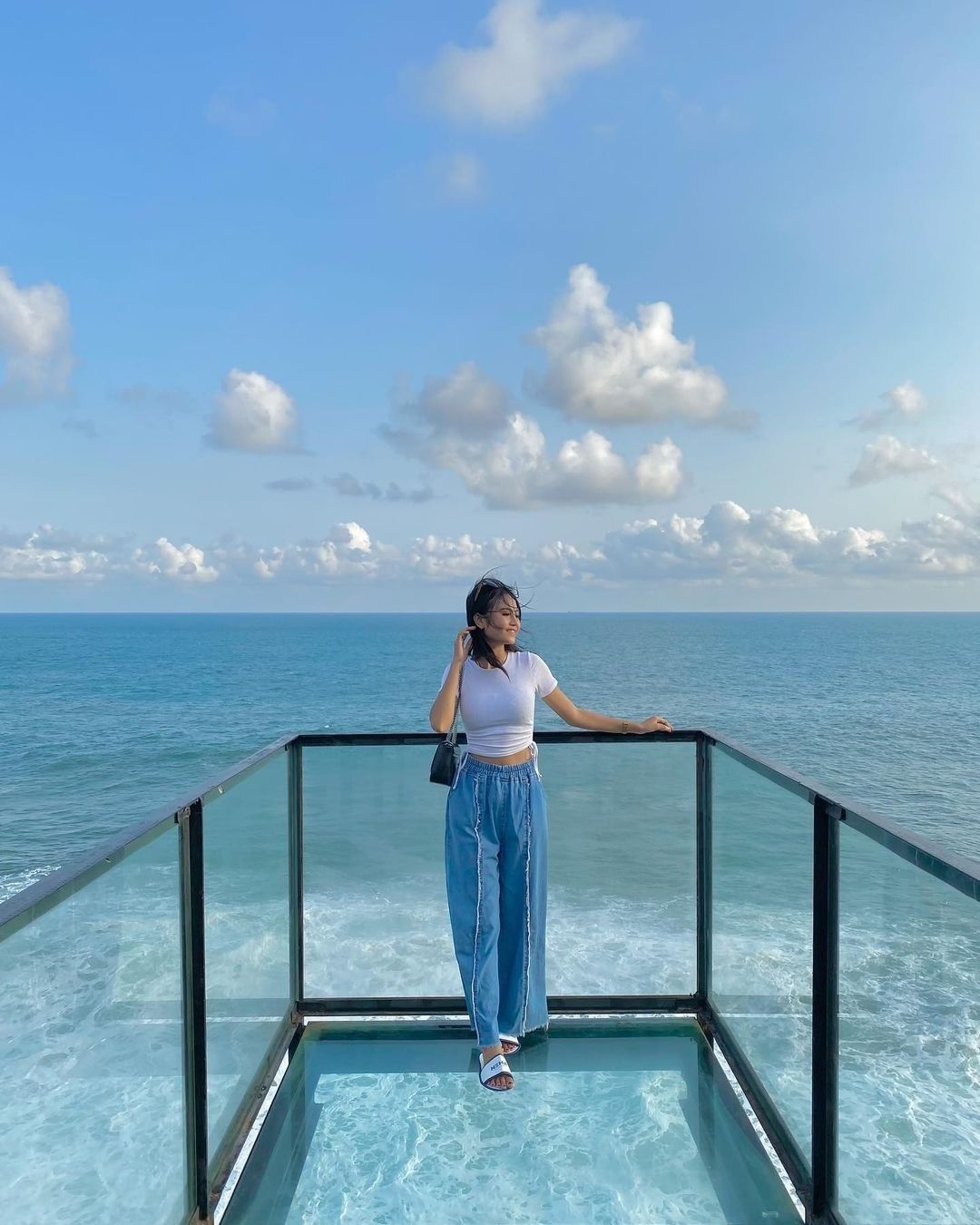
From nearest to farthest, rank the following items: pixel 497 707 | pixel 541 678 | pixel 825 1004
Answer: pixel 825 1004
pixel 497 707
pixel 541 678

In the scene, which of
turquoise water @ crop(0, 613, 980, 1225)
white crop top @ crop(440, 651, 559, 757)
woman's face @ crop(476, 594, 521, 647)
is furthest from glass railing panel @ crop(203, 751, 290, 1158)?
woman's face @ crop(476, 594, 521, 647)

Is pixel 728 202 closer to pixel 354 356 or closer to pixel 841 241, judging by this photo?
pixel 841 241

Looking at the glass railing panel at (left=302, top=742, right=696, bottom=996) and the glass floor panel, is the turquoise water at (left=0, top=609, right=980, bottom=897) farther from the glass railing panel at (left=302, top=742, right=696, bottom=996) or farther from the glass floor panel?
the glass floor panel

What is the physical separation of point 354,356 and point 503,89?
23413mm

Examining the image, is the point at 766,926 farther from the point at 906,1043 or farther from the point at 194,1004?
the point at 194,1004

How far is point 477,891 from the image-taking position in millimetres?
2510

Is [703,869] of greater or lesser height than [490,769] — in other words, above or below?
below

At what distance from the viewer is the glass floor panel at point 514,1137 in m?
1.99

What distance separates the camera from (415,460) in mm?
72500

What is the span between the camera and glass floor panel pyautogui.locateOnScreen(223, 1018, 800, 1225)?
1993 millimetres

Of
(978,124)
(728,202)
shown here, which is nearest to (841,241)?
(728,202)

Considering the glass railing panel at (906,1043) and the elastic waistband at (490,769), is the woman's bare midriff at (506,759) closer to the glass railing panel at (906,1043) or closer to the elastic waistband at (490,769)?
the elastic waistband at (490,769)

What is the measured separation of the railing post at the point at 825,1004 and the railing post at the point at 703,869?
1.01 m

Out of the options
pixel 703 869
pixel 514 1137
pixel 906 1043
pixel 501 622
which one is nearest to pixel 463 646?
pixel 501 622
